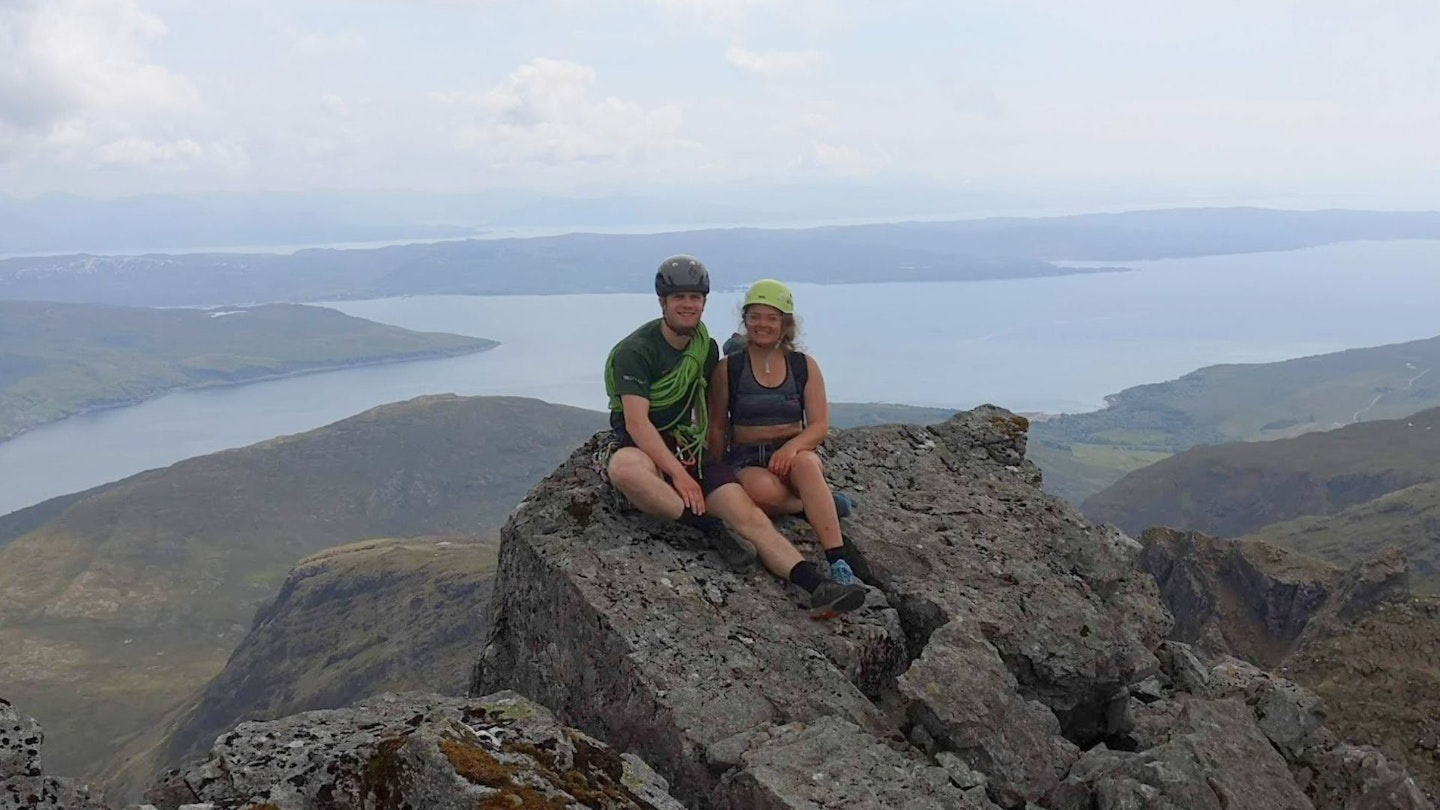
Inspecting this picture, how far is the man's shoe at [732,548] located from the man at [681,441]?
0.01 metres

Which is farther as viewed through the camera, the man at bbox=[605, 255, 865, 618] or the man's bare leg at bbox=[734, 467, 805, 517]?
the man's bare leg at bbox=[734, 467, 805, 517]

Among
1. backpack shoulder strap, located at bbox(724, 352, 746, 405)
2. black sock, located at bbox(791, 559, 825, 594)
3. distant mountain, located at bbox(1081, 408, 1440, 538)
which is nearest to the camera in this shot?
black sock, located at bbox(791, 559, 825, 594)

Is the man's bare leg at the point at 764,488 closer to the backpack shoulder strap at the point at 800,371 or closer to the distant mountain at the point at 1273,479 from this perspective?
the backpack shoulder strap at the point at 800,371

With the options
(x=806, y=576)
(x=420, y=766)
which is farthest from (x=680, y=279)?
(x=420, y=766)

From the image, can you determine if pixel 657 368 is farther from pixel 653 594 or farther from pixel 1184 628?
pixel 1184 628

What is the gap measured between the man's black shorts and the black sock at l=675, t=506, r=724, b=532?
0.32 metres

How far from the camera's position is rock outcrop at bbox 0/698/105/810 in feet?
22.2

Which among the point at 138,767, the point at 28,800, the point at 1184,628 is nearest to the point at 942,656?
the point at 28,800

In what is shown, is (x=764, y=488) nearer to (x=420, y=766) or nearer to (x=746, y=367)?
(x=746, y=367)

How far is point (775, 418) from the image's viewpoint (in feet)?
39.2

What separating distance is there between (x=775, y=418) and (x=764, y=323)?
1279 mm

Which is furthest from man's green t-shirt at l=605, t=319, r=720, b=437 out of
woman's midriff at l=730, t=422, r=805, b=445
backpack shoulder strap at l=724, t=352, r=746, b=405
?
woman's midriff at l=730, t=422, r=805, b=445

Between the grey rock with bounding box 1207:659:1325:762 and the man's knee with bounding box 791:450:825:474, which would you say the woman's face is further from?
the grey rock with bounding box 1207:659:1325:762

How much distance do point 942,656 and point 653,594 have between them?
130 inches
